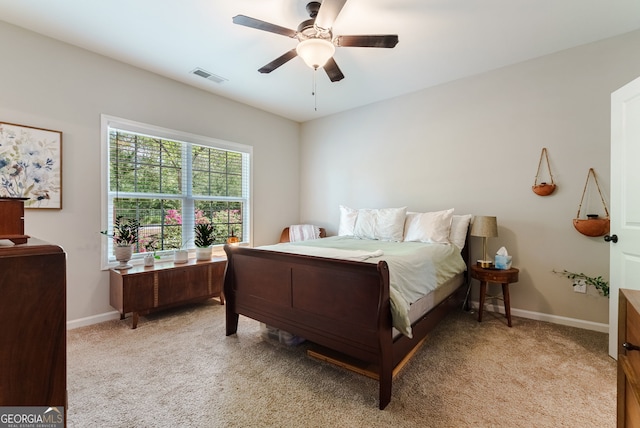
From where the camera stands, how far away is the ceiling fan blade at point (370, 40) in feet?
6.57

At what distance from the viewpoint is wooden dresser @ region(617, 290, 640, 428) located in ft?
2.83

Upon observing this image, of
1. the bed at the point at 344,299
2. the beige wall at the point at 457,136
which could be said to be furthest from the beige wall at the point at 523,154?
the bed at the point at 344,299

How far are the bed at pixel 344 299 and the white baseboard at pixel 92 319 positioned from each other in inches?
54.4

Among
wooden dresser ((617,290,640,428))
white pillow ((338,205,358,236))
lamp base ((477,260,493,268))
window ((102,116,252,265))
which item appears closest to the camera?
wooden dresser ((617,290,640,428))

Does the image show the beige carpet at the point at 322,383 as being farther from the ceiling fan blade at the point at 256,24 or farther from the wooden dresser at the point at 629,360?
the ceiling fan blade at the point at 256,24

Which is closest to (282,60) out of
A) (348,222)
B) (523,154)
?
(348,222)

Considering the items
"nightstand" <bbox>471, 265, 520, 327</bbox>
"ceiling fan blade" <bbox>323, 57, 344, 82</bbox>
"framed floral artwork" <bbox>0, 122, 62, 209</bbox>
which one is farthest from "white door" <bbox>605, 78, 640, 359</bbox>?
"framed floral artwork" <bbox>0, 122, 62, 209</bbox>

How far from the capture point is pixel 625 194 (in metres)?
2.15

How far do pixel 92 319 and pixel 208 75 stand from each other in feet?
9.53

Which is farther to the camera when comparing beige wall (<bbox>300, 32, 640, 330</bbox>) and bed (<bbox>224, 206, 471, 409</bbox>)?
beige wall (<bbox>300, 32, 640, 330</bbox>)

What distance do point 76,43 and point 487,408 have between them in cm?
445

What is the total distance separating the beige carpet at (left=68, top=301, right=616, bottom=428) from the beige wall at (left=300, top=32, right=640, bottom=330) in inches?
25.5

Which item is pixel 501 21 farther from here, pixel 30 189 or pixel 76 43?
pixel 30 189

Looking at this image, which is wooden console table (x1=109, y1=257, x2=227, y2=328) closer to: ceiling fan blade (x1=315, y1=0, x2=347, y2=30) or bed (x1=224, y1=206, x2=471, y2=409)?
bed (x1=224, y1=206, x2=471, y2=409)
